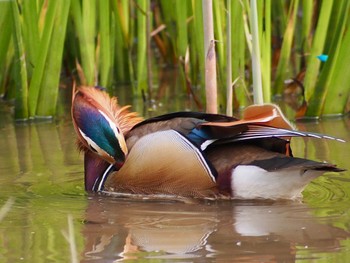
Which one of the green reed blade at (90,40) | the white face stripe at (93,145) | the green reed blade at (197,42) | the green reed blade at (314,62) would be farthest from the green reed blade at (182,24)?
the white face stripe at (93,145)

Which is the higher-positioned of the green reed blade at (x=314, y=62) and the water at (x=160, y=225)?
the green reed blade at (x=314, y=62)

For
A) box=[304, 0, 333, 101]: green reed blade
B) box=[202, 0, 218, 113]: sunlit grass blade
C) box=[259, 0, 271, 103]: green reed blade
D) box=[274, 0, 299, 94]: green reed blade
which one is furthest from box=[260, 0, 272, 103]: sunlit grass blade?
box=[202, 0, 218, 113]: sunlit grass blade

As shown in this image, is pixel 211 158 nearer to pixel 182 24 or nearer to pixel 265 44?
pixel 265 44

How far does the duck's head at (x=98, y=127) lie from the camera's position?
15.2ft

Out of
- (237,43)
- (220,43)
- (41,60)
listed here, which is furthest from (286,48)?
(41,60)

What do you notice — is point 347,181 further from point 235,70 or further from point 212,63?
point 235,70

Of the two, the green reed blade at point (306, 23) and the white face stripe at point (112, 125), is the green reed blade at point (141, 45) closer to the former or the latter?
the green reed blade at point (306, 23)

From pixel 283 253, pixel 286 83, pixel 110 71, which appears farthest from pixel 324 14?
pixel 283 253

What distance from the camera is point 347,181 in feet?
15.6

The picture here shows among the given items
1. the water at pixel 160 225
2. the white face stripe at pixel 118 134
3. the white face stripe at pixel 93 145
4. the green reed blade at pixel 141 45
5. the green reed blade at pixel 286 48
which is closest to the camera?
the water at pixel 160 225

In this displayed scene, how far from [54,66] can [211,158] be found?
227cm

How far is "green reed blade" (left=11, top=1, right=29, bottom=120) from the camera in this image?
6113 mm

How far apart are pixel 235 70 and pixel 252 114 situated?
78.1 inches

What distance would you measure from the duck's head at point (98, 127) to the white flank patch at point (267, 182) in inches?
22.4
